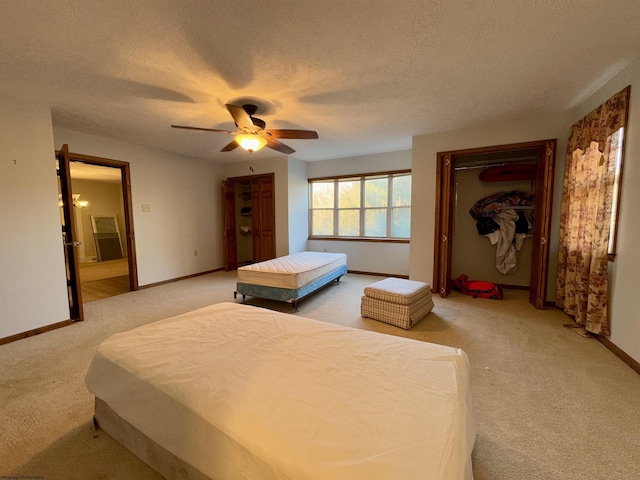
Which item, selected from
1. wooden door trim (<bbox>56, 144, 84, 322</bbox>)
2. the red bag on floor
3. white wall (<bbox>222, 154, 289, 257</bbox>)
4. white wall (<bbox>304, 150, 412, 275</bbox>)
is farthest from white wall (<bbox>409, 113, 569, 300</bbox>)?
wooden door trim (<bbox>56, 144, 84, 322</bbox>)

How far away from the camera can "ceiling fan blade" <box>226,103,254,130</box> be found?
8.21ft

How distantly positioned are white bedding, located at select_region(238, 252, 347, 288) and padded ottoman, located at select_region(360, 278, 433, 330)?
89cm

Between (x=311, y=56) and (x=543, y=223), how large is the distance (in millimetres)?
3516

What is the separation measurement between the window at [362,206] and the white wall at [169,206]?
230 centimetres

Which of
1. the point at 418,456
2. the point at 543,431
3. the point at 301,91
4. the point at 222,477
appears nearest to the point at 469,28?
the point at 301,91

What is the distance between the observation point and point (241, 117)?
264cm

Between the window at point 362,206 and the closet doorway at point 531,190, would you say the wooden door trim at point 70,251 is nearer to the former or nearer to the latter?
the window at point 362,206

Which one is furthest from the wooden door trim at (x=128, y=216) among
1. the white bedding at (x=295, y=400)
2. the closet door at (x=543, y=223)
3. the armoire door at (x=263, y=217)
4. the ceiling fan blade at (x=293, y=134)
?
the closet door at (x=543, y=223)

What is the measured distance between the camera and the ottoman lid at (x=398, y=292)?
9.76 feet

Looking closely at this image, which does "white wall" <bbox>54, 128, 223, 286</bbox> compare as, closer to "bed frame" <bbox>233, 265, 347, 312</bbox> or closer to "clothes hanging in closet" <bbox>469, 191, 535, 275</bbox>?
"bed frame" <bbox>233, 265, 347, 312</bbox>

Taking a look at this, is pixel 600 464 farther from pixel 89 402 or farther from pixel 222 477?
pixel 89 402

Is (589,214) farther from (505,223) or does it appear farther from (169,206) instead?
(169,206)

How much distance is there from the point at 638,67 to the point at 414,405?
3270 mm

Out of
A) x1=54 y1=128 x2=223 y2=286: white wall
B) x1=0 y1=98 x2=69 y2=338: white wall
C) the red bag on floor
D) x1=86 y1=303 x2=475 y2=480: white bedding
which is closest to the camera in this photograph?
x1=86 y1=303 x2=475 y2=480: white bedding
